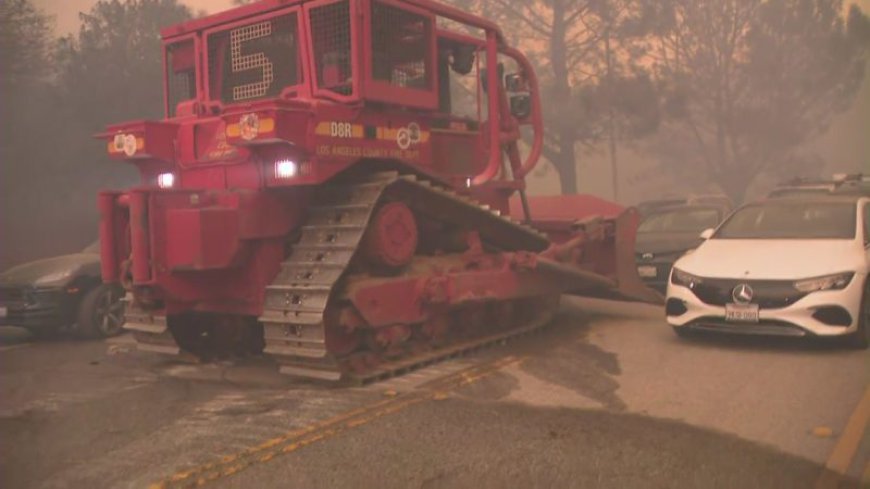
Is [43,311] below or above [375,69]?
below

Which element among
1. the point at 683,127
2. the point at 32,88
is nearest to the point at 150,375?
the point at 32,88

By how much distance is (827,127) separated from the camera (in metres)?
8.42

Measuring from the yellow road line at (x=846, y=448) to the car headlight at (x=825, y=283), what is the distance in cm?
153

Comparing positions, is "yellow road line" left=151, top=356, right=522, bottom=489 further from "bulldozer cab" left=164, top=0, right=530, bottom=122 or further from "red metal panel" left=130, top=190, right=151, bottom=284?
"bulldozer cab" left=164, top=0, right=530, bottom=122

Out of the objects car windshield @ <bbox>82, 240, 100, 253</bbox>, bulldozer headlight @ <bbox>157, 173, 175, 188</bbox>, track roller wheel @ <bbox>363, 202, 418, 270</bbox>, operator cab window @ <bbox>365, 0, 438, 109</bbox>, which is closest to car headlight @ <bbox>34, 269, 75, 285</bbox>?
car windshield @ <bbox>82, 240, 100, 253</bbox>

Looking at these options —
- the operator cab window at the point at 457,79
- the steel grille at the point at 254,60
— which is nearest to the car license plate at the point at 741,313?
the operator cab window at the point at 457,79

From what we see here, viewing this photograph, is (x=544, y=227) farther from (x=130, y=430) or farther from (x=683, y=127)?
(x=130, y=430)

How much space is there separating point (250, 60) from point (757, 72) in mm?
5994

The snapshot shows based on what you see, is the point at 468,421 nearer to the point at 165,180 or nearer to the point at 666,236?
the point at 165,180

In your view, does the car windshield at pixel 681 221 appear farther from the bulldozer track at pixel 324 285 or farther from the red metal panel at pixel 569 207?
the bulldozer track at pixel 324 285

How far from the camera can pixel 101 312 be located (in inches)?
299

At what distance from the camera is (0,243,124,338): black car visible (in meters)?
4.73

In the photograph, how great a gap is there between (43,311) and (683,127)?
877cm

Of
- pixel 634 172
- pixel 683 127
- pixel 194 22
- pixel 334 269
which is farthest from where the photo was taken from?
pixel 634 172
